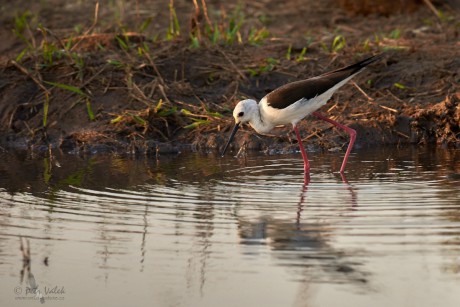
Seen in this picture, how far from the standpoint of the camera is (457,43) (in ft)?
40.2

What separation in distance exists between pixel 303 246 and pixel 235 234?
1.95 ft

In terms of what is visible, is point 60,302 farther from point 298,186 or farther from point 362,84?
point 362,84

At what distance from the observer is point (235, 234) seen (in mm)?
6523

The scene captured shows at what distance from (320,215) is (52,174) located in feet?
10.3

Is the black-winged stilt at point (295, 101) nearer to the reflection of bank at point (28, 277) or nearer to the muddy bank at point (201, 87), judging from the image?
the muddy bank at point (201, 87)

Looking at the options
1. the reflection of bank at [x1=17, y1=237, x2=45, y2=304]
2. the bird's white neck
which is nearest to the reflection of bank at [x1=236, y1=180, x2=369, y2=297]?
the reflection of bank at [x1=17, y1=237, x2=45, y2=304]

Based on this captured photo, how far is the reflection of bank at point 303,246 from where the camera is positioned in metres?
5.46

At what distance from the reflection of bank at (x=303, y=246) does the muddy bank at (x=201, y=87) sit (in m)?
3.39

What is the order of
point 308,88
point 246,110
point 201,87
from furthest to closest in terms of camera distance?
1. point 201,87
2. point 246,110
3. point 308,88

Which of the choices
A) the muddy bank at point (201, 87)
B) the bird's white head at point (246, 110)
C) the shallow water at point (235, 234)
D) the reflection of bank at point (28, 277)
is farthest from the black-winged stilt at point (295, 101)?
the reflection of bank at point (28, 277)

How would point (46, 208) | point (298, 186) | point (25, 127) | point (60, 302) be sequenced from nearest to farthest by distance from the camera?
point (60, 302) → point (46, 208) → point (298, 186) → point (25, 127)

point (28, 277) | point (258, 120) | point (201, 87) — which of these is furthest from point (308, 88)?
point (28, 277)

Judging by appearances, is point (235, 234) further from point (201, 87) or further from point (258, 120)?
point (201, 87)

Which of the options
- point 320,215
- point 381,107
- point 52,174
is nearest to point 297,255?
point 320,215
